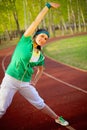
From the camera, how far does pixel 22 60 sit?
5.64 metres

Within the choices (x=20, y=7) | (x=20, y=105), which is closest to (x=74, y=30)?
(x=20, y=7)

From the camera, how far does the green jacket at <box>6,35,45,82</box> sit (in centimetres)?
563

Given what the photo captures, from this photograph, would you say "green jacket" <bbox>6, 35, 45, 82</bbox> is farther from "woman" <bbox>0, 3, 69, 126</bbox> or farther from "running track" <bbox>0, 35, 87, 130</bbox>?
"running track" <bbox>0, 35, 87, 130</bbox>

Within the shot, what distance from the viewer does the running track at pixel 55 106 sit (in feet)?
23.7

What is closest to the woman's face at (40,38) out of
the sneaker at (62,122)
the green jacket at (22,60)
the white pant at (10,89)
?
the green jacket at (22,60)

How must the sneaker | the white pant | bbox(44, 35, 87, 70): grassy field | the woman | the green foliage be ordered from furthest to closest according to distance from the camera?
the green foliage
bbox(44, 35, 87, 70): grassy field
the sneaker
the white pant
the woman

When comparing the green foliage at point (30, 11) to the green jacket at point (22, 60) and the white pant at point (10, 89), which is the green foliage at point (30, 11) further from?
the green jacket at point (22, 60)

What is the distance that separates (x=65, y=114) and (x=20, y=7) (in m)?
39.3

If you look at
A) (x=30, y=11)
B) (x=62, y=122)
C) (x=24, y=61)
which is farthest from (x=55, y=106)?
(x=30, y=11)

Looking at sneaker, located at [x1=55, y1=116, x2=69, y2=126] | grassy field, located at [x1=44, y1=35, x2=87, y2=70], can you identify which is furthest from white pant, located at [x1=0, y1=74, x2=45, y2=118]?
grassy field, located at [x1=44, y1=35, x2=87, y2=70]

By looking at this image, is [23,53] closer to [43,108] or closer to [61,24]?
[43,108]

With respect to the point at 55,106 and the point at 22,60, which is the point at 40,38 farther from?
the point at 55,106

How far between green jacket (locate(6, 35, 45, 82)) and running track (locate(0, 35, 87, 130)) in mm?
1852

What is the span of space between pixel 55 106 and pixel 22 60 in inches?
139
